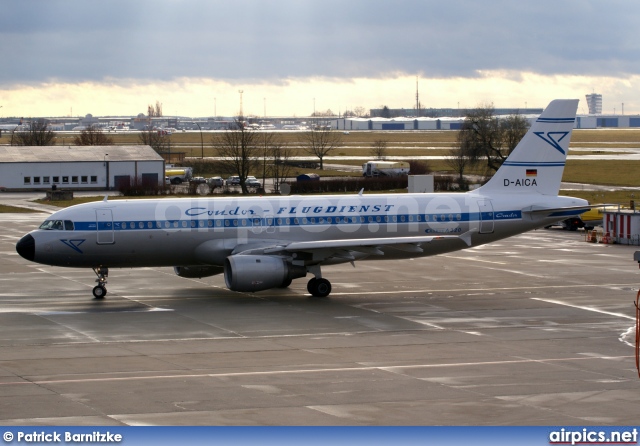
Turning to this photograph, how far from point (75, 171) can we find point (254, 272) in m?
77.2

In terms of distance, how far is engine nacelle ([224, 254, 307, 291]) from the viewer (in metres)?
36.6

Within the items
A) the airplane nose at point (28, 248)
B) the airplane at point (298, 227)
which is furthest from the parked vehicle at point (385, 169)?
the airplane nose at point (28, 248)

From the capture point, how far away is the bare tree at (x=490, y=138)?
380 ft

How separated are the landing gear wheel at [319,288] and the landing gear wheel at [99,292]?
8611mm

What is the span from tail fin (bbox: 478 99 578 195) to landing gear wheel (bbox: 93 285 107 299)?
57.6ft

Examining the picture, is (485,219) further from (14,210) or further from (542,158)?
(14,210)

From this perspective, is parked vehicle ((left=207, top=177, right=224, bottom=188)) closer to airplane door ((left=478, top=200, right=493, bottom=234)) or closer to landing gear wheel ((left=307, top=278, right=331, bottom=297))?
airplane door ((left=478, top=200, right=493, bottom=234))

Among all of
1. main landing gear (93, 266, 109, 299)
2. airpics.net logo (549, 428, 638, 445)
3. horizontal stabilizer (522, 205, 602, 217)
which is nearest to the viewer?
airpics.net logo (549, 428, 638, 445)

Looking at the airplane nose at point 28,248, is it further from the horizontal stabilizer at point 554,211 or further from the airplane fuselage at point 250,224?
the horizontal stabilizer at point 554,211

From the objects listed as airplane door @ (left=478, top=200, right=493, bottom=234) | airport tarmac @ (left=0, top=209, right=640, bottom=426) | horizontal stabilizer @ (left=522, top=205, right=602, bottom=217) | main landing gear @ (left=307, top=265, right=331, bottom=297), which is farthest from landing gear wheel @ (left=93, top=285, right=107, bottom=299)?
horizontal stabilizer @ (left=522, top=205, right=602, bottom=217)

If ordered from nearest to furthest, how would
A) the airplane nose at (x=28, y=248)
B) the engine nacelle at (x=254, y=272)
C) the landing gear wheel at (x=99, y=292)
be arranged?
the engine nacelle at (x=254, y=272) < the airplane nose at (x=28, y=248) < the landing gear wheel at (x=99, y=292)

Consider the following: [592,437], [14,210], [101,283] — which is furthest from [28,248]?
[14,210]

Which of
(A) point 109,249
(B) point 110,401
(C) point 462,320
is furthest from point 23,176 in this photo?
(B) point 110,401

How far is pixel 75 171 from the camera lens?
109 m
